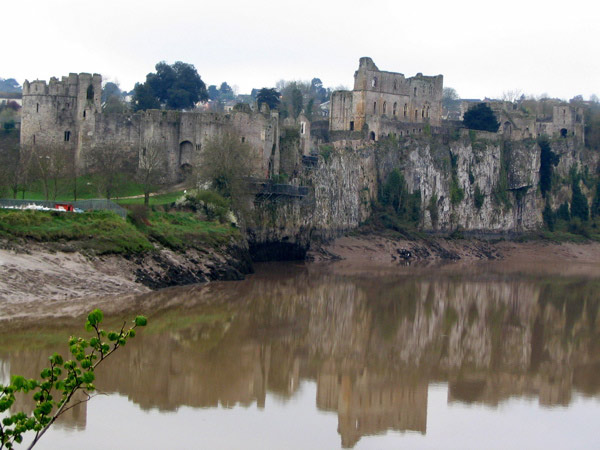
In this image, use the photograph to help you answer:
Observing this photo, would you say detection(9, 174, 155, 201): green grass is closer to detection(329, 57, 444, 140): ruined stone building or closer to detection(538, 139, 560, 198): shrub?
detection(329, 57, 444, 140): ruined stone building

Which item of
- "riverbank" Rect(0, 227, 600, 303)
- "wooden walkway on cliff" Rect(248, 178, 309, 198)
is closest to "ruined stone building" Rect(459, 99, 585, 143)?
"riverbank" Rect(0, 227, 600, 303)

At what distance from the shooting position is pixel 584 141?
9044 cm

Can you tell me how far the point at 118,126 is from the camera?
2228 inches

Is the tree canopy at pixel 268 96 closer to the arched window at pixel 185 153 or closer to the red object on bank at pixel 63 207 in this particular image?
the arched window at pixel 185 153

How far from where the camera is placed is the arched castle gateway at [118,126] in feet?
184

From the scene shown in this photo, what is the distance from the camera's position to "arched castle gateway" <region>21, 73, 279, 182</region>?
2208 inches

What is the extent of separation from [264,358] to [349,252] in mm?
34197

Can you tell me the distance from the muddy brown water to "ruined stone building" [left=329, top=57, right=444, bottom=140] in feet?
104

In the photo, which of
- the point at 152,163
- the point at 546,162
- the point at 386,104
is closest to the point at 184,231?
the point at 152,163

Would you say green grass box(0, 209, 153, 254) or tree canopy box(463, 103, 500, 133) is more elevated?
tree canopy box(463, 103, 500, 133)

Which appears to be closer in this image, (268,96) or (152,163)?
(152,163)

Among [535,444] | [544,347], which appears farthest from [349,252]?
[535,444]

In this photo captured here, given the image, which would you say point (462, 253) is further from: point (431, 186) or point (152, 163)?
point (152, 163)

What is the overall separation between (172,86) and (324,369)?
5048 centimetres
